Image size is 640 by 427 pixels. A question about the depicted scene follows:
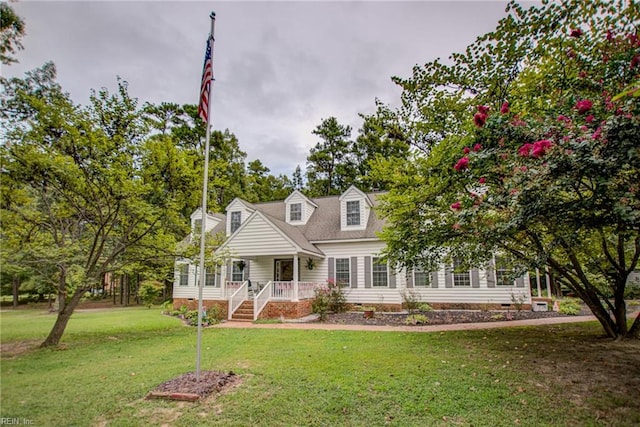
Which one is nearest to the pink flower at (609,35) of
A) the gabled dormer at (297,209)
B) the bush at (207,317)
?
the bush at (207,317)

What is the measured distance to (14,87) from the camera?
326cm

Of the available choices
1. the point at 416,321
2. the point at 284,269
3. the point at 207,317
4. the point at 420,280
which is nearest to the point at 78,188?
the point at 207,317

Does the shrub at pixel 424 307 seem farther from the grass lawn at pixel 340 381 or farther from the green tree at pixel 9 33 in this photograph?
the green tree at pixel 9 33

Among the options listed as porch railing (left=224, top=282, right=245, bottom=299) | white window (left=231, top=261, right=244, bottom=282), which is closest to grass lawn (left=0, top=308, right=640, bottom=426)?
porch railing (left=224, top=282, right=245, bottom=299)

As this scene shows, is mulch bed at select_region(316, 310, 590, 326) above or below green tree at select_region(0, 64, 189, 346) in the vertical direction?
below

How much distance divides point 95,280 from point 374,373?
6.74m

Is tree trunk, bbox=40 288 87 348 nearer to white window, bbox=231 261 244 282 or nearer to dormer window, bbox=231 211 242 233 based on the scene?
white window, bbox=231 261 244 282

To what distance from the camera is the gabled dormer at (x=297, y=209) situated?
1773 centimetres

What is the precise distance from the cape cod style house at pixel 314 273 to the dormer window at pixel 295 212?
56 millimetres

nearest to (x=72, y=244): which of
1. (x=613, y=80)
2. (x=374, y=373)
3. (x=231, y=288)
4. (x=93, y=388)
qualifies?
(x=93, y=388)

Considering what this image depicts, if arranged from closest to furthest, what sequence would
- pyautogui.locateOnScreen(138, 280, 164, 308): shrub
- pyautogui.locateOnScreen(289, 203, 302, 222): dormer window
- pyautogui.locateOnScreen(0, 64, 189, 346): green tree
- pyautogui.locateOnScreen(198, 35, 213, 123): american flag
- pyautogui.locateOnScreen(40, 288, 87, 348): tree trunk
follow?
pyautogui.locateOnScreen(0, 64, 189, 346): green tree, pyautogui.locateOnScreen(198, 35, 213, 123): american flag, pyautogui.locateOnScreen(40, 288, 87, 348): tree trunk, pyautogui.locateOnScreen(138, 280, 164, 308): shrub, pyautogui.locateOnScreen(289, 203, 302, 222): dormer window

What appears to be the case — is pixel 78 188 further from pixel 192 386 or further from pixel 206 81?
pixel 192 386

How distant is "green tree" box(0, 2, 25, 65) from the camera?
2.91m

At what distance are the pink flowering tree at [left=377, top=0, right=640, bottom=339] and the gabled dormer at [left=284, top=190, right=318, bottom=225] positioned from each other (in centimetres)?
993
